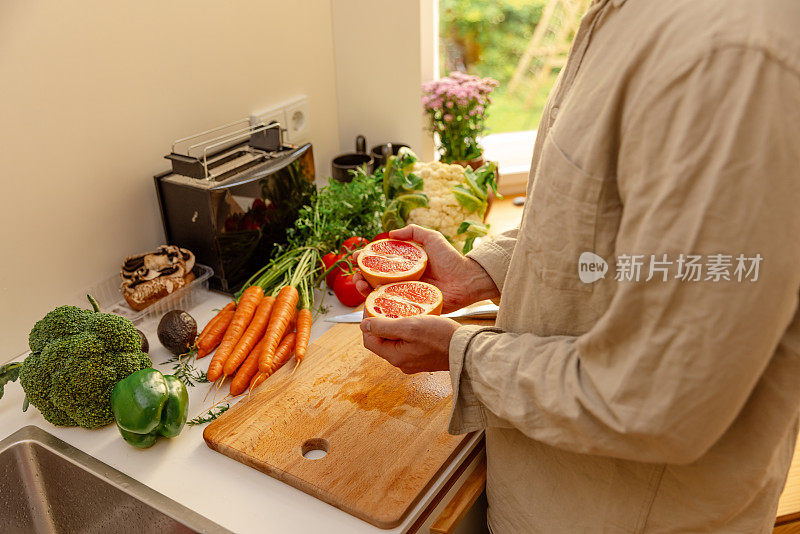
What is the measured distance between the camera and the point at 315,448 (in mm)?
1076

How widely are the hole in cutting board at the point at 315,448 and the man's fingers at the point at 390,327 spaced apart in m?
0.21

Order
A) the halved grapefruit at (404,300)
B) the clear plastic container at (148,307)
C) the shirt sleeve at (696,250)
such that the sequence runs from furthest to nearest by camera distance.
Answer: the clear plastic container at (148,307) < the halved grapefruit at (404,300) < the shirt sleeve at (696,250)

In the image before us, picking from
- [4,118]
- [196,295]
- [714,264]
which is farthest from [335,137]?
[714,264]

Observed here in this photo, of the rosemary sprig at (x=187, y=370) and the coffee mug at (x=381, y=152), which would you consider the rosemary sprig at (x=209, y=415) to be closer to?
the rosemary sprig at (x=187, y=370)

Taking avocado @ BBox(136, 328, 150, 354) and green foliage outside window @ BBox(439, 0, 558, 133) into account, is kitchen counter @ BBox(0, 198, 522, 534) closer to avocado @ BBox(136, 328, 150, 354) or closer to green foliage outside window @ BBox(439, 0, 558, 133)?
avocado @ BBox(136, 328, 150, 354)

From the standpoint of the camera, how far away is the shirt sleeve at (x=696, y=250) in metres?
0.56

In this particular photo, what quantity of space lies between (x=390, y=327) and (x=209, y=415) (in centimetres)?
42

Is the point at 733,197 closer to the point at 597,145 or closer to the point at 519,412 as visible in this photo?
the point at 597,145

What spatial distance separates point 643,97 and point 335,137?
4.91 feet

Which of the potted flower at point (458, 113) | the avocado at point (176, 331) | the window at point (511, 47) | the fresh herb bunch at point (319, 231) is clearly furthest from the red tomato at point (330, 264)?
the window at point (511, 47)

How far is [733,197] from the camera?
1.87 ft

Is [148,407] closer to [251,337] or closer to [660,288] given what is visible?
[251,337]

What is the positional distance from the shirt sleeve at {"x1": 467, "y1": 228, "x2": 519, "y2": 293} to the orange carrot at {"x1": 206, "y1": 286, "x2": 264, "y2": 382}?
49 centimetres

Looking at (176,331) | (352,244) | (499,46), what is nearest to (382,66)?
(352,244)
